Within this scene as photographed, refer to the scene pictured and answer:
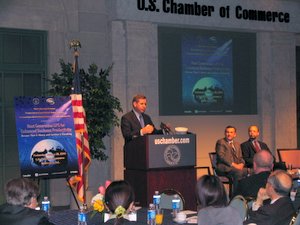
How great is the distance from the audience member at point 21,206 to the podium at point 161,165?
3.37 metres

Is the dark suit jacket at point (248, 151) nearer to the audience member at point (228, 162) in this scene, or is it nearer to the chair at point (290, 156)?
the audience member at point (228, 162)

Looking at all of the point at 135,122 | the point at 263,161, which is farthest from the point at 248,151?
the point at 263,161

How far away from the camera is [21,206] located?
395cm

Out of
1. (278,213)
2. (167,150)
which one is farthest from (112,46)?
(278,213)

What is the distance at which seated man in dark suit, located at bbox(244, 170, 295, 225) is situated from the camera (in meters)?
4.38

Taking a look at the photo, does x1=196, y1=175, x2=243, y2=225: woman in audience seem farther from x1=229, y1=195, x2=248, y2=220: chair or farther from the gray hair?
the gray hair

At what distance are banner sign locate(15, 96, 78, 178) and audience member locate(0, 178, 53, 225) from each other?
4.04 m

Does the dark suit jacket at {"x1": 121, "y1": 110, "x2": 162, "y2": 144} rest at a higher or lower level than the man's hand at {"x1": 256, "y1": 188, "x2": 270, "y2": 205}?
higher

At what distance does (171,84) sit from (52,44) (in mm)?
2581

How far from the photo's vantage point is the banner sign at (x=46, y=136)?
8.13 metres

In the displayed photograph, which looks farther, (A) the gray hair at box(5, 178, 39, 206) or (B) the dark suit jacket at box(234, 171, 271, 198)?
(B) the dark suit jacket at box(234, 171, 271, 198)

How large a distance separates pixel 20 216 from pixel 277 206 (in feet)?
5.68

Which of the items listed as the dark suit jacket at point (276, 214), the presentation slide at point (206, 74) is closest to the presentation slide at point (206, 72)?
the presentation slide at point (206, 74)

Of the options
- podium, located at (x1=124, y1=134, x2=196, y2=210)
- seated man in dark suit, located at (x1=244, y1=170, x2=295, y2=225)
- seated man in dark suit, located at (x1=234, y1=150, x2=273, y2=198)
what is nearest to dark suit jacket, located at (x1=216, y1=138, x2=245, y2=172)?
podium, located at (x1=124, y1=134, x2=196, y2=210)
